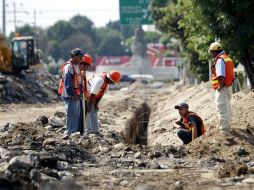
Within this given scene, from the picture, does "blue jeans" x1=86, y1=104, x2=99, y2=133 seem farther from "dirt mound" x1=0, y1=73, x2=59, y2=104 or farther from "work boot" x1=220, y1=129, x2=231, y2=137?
"dirt mound" x1=0, y1=73, x2=59, y2=104

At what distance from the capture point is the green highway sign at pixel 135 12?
4306 cm

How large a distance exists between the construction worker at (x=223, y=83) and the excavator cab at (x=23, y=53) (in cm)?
2815

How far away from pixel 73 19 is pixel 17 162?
149221 millimetres

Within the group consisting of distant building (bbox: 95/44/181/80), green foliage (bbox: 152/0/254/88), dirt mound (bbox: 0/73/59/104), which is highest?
green foliage (bbox: 152/0/254/88)

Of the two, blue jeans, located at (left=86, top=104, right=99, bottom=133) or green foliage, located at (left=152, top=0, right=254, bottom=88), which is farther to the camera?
green foliage, located at (left=152, top=0, right=254, bottom=88)

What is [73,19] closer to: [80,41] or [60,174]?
[80,41]

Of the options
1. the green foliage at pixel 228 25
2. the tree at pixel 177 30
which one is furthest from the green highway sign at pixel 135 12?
the green foliage at pixel 228 25

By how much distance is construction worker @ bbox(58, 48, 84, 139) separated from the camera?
45.7ft

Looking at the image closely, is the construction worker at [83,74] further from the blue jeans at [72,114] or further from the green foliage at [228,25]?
the green foliage at [228,25]

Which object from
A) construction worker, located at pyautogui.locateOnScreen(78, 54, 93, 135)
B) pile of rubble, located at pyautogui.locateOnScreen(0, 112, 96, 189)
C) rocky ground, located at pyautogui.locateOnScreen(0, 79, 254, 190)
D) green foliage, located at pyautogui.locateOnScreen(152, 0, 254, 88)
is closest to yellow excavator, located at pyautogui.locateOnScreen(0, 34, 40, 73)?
green foliage, located at pyautogui.locateOnScreen(152, 0, 254, 88)

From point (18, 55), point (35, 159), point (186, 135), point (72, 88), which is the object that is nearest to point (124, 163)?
point (35, 159)

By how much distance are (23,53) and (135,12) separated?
7.03m

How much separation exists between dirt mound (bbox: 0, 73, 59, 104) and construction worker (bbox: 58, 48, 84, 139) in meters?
18.4

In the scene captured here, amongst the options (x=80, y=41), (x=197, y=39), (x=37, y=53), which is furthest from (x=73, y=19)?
(x=197, y=39)
